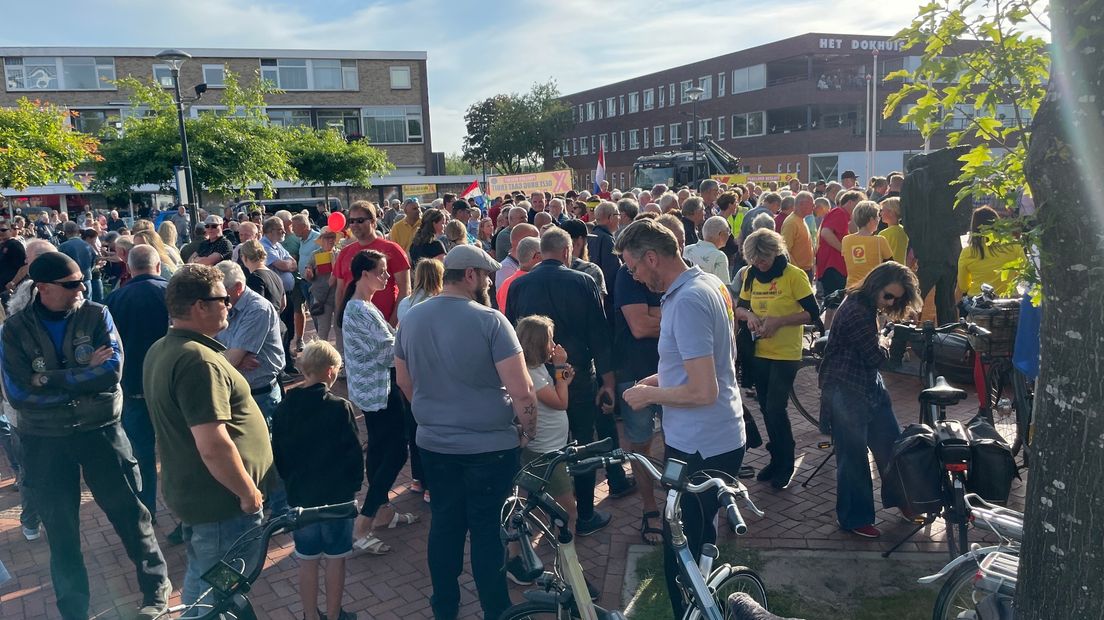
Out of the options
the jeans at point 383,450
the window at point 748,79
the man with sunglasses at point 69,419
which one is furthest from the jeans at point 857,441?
the window at point 748,79

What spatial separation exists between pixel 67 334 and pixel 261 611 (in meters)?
1.83

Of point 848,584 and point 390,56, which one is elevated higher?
point 390,56

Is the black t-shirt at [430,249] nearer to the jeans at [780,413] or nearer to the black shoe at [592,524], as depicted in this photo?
the black shoe at [592,524]

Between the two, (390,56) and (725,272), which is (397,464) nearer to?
(725,272)

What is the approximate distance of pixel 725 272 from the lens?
6699 mm

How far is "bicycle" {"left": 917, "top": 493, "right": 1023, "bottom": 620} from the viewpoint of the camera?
2.93 meters

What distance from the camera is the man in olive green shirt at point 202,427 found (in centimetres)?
318

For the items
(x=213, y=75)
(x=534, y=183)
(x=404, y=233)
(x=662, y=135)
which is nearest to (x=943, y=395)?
(x=404, y=233)

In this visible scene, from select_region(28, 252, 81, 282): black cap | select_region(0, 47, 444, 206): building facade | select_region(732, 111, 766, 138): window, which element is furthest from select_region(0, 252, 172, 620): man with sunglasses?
select_region(732, 111, 766, 138): window

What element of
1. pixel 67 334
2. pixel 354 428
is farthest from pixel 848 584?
pixel 67 334

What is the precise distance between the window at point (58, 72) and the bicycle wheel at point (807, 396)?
44.7 metres

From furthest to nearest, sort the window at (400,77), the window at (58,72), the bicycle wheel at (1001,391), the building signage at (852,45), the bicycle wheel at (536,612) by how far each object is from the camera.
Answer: the building signage at (852,45), the window at (400,77), the window at (58,72), the bicycle wheel at (1001,391), the bicycle wheel at (536,612)

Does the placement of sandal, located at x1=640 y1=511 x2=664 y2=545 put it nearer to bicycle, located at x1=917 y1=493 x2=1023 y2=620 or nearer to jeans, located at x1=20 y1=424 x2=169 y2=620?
bicycle, located at x1=917 y1=493 x2=1023 y2=620

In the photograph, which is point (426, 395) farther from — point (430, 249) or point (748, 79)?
point (748, 79)
